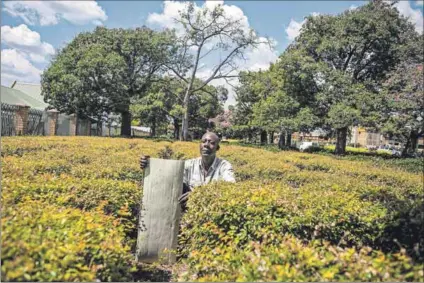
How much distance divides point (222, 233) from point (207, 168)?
162cm

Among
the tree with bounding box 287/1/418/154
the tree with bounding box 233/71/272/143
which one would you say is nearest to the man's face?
the tree with bounding box 287/1/418/154

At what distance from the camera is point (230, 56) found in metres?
29.7

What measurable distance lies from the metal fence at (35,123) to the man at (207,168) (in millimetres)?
20178

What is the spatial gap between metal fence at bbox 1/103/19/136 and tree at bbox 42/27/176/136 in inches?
309

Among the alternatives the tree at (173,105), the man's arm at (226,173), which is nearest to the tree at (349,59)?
the tree at (173,105)

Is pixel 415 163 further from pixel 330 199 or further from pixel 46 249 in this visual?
pixel 46 249

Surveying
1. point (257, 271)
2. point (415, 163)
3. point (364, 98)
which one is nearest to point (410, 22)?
point (364, 98)

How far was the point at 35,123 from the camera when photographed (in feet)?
78.5

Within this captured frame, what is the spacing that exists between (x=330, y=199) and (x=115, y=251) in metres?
2.25

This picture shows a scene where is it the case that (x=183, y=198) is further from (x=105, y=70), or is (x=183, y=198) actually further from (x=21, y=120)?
(x=105, y=70)

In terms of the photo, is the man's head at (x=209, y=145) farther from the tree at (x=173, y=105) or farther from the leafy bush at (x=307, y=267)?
the tree at (x=173, y=105)

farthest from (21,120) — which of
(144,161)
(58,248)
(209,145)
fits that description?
(58,248)

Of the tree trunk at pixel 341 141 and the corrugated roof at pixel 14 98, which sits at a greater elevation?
the corrugated roof at pixel 14 98

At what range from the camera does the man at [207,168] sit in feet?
15.6
